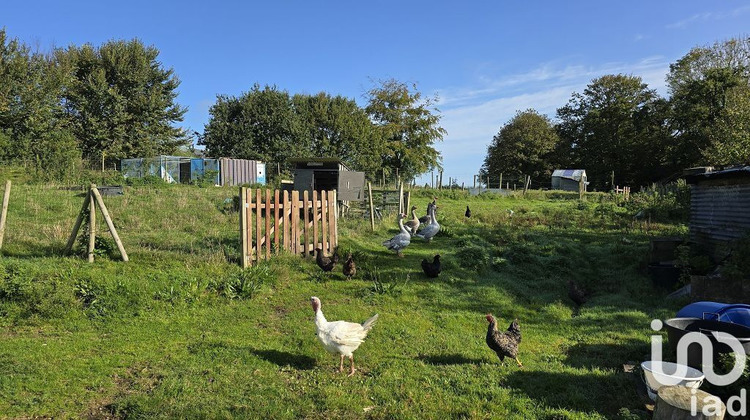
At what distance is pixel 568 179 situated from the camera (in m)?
47.0

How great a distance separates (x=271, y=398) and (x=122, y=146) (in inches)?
1390

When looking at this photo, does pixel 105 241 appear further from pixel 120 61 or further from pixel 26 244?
pixel 120 61

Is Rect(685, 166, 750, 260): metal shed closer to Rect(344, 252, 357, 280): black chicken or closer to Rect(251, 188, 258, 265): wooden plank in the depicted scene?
Rect(344, 252, 357, 280): black chicken

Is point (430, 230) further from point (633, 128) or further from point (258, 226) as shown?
point (633, 128)

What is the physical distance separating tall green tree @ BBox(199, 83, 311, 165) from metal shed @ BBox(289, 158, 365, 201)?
74.9 feet

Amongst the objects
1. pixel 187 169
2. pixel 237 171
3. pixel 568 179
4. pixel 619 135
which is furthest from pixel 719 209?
pixel 619 135

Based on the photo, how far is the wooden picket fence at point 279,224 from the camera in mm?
9336

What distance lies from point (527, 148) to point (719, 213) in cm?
4609

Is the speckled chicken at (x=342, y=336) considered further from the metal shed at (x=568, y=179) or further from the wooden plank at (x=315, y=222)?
the metal shed at (x=568, y=179)

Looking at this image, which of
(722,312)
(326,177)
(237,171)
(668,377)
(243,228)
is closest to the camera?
(668,377)

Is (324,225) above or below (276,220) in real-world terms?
below

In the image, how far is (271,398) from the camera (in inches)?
181

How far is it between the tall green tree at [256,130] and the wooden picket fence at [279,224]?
99.1ft

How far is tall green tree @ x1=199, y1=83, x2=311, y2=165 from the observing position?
40.1 metres
